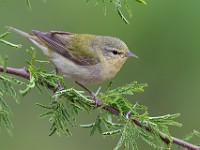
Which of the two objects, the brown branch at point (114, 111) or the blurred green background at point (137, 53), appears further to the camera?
the blurred green background at point (137, 53)

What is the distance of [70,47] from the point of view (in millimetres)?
5441

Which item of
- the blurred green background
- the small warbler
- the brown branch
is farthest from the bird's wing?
the blurred green background

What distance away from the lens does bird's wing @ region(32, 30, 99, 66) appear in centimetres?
532

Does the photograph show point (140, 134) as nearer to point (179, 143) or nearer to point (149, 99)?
point (179, 143)

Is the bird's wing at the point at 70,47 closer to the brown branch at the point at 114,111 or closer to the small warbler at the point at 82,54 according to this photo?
the small warbler at the point at 82,54

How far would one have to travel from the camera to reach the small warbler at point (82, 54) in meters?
5.22

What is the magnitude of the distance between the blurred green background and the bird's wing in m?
2.16

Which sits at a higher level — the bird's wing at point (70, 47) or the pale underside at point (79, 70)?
the bird's wing at point (70, 47)

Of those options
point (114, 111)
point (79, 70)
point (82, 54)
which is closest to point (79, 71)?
point (79, 70)

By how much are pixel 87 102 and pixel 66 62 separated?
147 cm

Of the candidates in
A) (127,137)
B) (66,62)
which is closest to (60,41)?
(66,62)

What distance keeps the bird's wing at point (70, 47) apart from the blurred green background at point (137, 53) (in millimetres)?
2161

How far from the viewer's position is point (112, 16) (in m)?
8.16

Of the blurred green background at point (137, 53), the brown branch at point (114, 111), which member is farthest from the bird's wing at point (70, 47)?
the blurred green background at point (137, 53)
